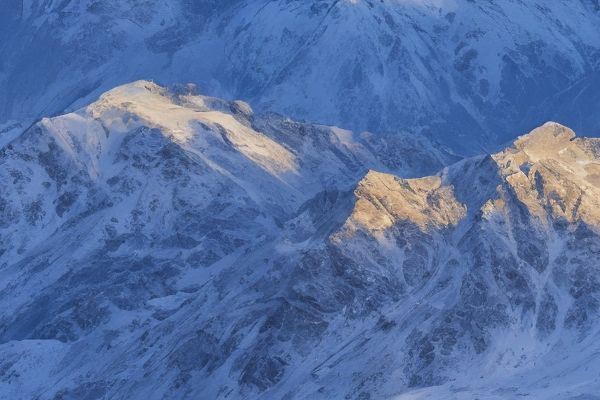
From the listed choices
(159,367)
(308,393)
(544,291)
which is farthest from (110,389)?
(544,291)

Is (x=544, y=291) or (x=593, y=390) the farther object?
(x=544, y=291)

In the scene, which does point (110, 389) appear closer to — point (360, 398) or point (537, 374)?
point (360, 398)

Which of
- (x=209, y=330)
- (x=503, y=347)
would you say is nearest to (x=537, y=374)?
(x=503, y=347)

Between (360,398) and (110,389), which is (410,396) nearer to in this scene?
(360,398)

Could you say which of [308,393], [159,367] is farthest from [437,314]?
[159,367]

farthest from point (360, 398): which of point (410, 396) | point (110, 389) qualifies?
point (110, 389)

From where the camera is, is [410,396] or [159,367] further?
[159,367]

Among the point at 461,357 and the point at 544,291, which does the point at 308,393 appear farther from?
the point at 544,291

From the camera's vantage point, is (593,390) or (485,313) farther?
(485,313)
